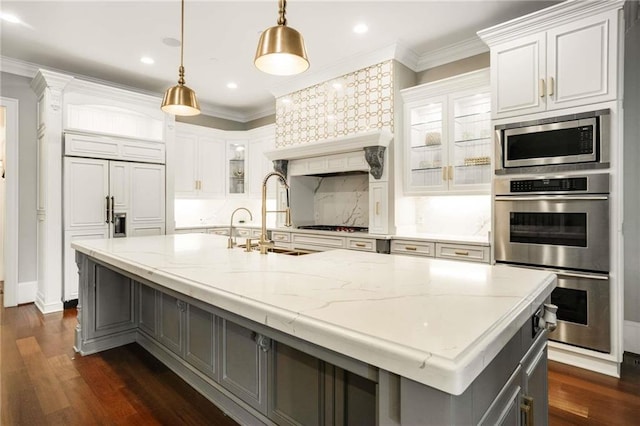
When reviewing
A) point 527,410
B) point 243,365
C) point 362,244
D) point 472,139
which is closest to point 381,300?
point 527,410

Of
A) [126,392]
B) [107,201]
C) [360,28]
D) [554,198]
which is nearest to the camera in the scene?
[126,392]

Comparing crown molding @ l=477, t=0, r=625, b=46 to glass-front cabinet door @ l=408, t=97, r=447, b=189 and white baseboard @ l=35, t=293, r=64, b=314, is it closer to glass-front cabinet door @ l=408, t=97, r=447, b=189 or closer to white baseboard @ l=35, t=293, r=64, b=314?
glass-front cabinet door @ l=408, t=97, r=447, b=189

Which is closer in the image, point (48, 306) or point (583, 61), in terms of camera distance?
point (583, 61)

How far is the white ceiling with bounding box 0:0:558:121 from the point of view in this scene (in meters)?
3.01

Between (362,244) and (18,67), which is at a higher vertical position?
(18,67)

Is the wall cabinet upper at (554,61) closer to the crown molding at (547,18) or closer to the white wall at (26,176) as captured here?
the crown molding at (547,18)

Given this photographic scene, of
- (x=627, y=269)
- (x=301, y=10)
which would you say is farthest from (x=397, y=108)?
(x=627, y=269)

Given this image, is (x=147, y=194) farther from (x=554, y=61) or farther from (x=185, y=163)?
(x=554, y=61)

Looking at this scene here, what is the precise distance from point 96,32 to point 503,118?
3.88 metres

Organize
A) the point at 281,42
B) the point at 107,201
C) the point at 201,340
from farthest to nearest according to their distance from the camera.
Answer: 1. the point at 107,201
2. the point at 201,340
3. the point at 281,42

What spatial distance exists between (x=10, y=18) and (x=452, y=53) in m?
4.28

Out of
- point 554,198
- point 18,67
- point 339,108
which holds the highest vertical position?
point 18,67

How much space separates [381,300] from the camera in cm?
108

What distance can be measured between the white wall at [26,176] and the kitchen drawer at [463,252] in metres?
4.71
